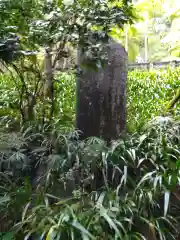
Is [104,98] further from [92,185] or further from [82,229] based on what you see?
[82,229]

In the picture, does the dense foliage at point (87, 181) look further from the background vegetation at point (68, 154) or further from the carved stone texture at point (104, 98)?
the carved stone texture at point (104, 98)

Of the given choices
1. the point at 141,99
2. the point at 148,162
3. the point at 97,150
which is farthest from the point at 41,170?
the point at 141,99

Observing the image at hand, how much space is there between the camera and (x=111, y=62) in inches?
108

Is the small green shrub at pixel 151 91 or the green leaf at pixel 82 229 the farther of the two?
the small green shrub at pixel 151 91

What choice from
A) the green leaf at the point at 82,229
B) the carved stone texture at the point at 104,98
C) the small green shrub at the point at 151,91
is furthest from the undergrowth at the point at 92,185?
the small green shrub at the point at 151,91

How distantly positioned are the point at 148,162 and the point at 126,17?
1.13 metres

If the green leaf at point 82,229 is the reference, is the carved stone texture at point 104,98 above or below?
above

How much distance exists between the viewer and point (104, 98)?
8.98 feet

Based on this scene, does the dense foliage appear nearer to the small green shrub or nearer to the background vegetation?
the background vegetation

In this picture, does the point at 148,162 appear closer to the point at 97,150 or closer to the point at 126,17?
the point at 97,150

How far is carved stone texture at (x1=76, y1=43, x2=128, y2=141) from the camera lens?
8.96 feet

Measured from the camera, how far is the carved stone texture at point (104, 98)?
2.73 m

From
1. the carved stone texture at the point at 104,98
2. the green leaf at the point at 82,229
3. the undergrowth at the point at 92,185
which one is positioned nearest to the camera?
the green leaf at the point at 82,229

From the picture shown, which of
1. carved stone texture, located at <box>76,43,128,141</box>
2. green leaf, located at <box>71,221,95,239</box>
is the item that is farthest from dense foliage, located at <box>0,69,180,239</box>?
carved stone texture, located at <box>76,43,128,141</box>
